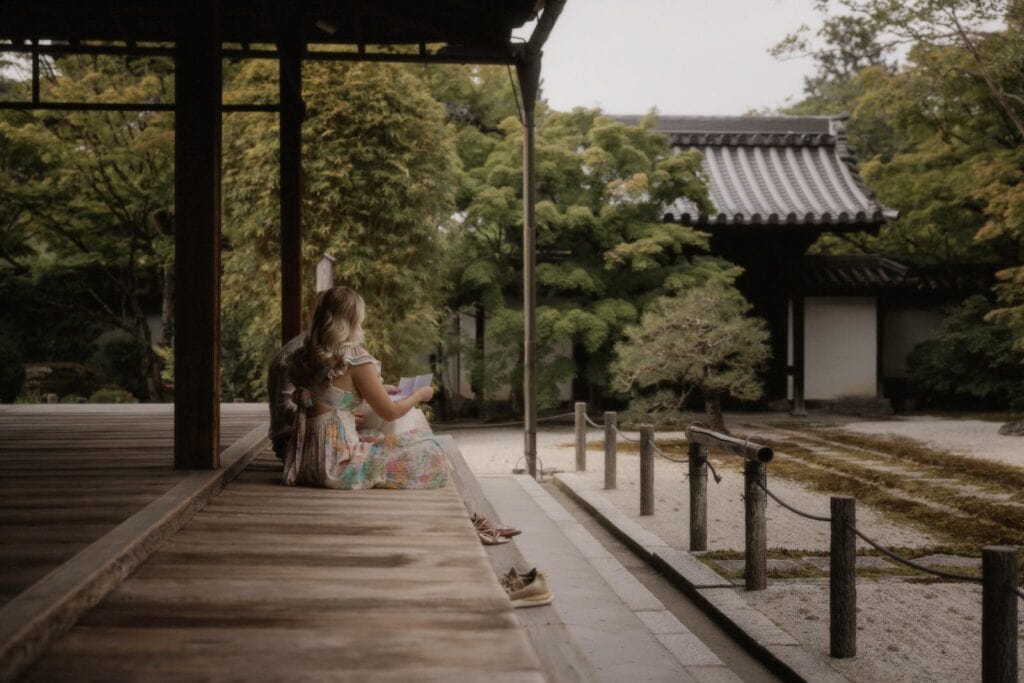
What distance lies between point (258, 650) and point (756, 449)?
13.2 ft

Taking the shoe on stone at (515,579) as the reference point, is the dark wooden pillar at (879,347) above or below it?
above

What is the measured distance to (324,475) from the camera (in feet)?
16.7

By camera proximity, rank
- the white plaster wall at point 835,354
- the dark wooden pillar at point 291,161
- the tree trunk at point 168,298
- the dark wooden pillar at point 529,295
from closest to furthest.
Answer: the dark wooden pillar at point 291,161, the dark wooden pillar at point 529,295, the tree trunk at point 168,298, the white plaster wall at point 835,354

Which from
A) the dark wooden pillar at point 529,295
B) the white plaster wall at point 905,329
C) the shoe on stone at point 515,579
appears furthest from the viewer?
the white plaster wall at point 905,329

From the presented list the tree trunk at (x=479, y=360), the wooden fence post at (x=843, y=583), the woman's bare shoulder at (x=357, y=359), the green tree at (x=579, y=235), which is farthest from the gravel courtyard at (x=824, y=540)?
the woman's bare shoulder at (x=357, y=359)

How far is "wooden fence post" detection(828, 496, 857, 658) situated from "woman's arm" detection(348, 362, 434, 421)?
2.08 metres

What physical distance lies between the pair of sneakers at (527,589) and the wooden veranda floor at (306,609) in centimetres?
43

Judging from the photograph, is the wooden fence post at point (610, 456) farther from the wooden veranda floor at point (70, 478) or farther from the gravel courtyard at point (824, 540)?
the wooden veranda floor at point (70, 478)

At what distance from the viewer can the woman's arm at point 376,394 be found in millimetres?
4977

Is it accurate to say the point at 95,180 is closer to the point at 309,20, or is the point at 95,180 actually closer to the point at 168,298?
the point at 168,298

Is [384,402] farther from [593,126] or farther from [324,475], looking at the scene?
[593,126]

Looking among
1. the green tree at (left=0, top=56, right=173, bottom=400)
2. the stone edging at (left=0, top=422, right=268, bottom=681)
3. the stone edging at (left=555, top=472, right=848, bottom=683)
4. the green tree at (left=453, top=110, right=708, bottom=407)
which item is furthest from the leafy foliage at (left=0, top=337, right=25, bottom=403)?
the stone edging at (left=0, top=422, right=268, bottom=681)

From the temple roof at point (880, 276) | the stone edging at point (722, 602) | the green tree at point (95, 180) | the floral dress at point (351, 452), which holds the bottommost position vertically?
the stone edging at point (722, 602)

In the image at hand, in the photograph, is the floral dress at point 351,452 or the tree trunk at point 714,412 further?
the tree trunk at point 714,412
